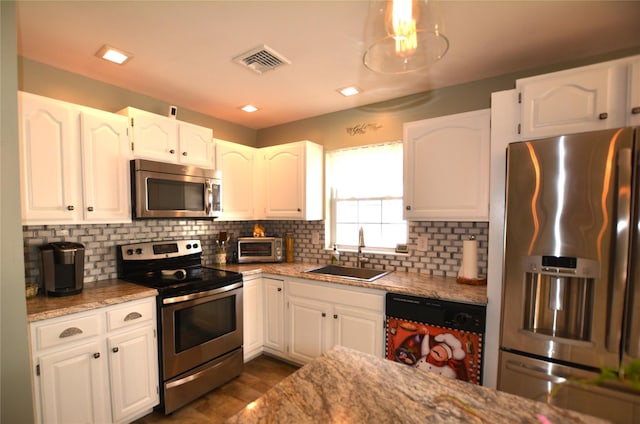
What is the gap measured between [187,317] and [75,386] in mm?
714

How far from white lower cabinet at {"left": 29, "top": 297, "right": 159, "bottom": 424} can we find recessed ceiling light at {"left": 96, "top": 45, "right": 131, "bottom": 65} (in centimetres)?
169

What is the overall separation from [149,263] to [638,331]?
323 centimetres

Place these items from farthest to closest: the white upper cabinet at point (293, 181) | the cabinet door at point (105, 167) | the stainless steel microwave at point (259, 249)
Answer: the stainless steel microwave at point (259, 249) → the white upper cabinet at point (293, 181) → the cabinet door at point (105, 167)

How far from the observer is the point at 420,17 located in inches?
40.9

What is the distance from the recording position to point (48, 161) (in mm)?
1938

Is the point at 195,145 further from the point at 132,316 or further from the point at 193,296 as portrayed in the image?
the point at 132,316

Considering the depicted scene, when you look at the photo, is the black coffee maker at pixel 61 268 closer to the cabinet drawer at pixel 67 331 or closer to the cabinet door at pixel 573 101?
the cabinet drawer at pixel 67 331

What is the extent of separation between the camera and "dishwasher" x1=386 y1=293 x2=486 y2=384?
1.97 metres

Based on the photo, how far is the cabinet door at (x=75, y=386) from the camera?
1713 mm

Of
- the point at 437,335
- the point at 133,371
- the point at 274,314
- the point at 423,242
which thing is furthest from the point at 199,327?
the point at 423,242

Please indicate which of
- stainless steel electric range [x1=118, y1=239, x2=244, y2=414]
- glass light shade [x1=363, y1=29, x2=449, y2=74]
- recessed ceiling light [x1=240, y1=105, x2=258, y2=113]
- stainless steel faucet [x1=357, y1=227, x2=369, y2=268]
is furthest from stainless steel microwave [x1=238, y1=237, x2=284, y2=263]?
glass light shade [x1=363, y1=29, x2=449, y2=74]

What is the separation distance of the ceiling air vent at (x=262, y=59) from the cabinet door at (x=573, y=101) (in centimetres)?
158

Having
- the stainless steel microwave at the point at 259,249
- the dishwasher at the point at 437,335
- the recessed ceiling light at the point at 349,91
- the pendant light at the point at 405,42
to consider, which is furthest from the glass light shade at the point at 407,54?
the stainless steel microwave at the point at 259,249

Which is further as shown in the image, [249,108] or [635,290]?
[249,108]
